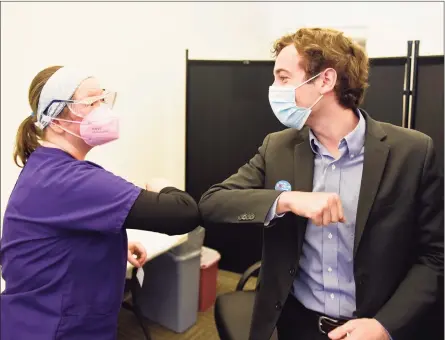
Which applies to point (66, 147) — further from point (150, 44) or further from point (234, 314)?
point (150, 44)

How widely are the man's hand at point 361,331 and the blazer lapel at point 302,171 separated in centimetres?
25

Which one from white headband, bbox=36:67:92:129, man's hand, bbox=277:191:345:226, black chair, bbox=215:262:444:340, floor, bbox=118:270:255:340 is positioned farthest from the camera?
floor, bbox=118:270:255:340

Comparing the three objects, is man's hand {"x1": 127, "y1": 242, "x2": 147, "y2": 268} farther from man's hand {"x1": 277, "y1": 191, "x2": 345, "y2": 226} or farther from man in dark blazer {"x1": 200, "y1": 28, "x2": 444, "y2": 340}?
man's hand {"x1": 277, "y1": 191, "x2": 345, "y2": 226}

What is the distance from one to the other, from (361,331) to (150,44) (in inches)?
94.6

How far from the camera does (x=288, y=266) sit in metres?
1.32

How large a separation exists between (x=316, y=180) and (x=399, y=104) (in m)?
1.41

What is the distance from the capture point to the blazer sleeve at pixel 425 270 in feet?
3.93

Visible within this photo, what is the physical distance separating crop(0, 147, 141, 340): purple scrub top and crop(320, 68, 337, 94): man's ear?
0.64 m

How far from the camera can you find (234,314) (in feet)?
5.67

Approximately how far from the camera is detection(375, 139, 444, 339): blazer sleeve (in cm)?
120

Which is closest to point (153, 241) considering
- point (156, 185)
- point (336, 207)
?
point (156, 185)

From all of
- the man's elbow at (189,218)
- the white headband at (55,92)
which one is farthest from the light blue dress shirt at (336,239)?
the white headband at (55,92)

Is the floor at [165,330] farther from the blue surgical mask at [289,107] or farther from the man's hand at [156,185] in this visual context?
the blue surgical mask at [289,107]

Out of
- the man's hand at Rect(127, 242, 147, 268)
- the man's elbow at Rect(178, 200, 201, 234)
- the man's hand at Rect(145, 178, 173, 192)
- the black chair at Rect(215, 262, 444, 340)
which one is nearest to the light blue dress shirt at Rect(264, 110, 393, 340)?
the black chair at Rect(215, 262, 444, 340)
